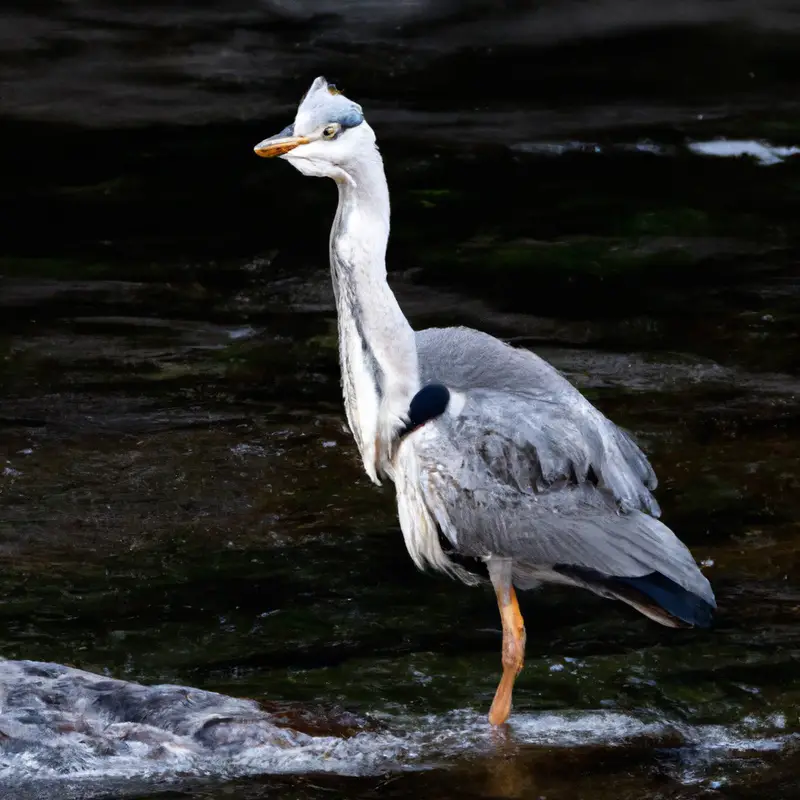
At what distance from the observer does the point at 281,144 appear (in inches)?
205

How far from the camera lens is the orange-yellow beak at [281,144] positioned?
5152 mm

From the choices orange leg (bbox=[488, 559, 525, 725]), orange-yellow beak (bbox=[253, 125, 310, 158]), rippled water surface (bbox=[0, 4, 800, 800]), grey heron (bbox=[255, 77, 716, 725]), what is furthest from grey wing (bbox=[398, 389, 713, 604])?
orange-yellow beak (bbox=[253, 125, 310, 158])

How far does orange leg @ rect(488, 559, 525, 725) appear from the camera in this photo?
546 centimetres

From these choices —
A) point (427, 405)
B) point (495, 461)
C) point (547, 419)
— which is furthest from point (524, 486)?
point (427, 405)

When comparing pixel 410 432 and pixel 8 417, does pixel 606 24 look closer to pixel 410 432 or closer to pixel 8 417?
pixel 8 417

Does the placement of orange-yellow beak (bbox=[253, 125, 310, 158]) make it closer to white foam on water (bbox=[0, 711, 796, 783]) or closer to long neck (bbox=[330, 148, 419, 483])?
long neck (bbox=[330, 148, 419, 483])

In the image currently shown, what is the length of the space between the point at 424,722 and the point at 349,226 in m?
1.69

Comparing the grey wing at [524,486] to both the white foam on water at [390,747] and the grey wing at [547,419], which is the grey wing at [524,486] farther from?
the white foam on water at [390,747]

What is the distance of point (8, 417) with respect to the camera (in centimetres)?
837

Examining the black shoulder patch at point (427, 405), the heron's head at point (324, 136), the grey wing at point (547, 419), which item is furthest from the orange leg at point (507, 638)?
the heron's head at point (324, 136)

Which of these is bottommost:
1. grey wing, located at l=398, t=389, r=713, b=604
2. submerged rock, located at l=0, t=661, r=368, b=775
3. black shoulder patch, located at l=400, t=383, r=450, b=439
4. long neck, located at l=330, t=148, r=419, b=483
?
submerged rock, located at l=0, t=661, r=368, b=775

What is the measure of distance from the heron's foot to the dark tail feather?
224 millimetres

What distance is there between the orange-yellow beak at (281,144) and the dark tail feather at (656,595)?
67.6 inches

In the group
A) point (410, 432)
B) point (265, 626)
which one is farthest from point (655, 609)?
point (265, 626)
